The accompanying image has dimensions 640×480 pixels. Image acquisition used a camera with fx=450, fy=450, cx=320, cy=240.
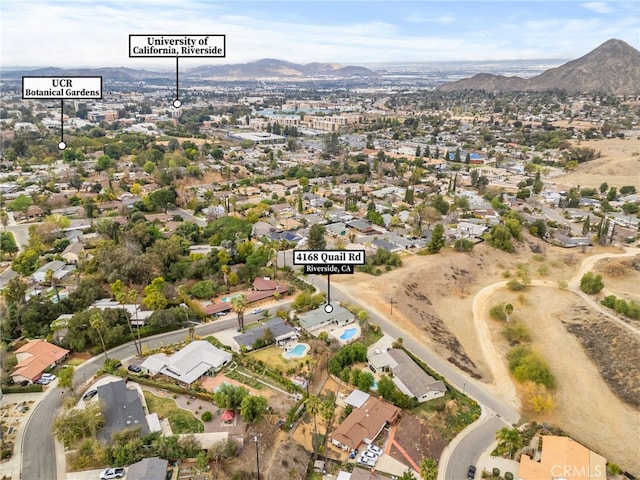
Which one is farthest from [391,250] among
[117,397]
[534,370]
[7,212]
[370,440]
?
[7,212]

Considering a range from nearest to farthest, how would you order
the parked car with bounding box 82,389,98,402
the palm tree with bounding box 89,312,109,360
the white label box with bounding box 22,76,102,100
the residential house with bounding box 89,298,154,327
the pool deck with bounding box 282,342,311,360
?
1. the white label box with bounding box 22,76,102,100
2. the parked car with bounding box 82,389,98,402
3. the palm tree with bounding box 89,312,109,360
4. the pool deck with bounding box 282,342,311,360
5. the residential house with bounding box 89,298,154,327

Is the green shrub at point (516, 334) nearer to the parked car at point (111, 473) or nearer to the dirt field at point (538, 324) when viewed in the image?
the dirt field at point (538, 324)

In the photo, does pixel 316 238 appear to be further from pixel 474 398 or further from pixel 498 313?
pixel 474 398

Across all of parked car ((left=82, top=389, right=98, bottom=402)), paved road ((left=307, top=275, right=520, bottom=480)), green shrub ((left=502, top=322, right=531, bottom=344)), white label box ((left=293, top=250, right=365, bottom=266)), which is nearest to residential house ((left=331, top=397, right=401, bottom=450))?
paved road ((left=307, top=275, right=520, bottom=480))

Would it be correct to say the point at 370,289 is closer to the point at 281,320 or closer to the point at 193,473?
the point at 281,320

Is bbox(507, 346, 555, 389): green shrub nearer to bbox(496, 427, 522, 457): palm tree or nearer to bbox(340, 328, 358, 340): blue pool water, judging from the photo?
bbox(496, 427, 522, 457): palm tree

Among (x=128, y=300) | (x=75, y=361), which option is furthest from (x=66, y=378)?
(x=128, y=300)

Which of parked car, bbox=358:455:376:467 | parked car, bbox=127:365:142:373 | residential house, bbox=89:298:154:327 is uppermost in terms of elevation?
residential house, bbox=89:298:154:327

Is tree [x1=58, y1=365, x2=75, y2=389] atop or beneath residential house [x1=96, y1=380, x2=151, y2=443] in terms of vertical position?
atop
